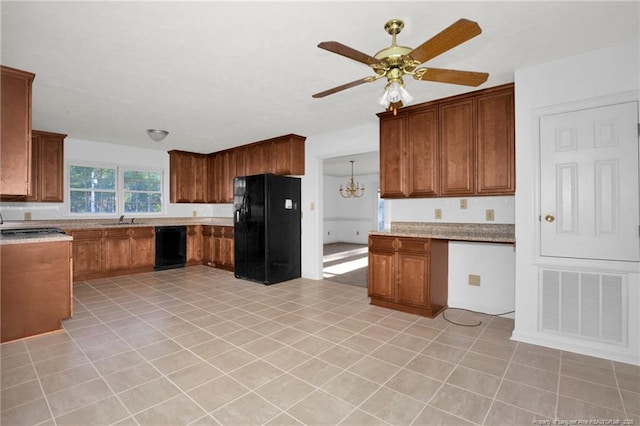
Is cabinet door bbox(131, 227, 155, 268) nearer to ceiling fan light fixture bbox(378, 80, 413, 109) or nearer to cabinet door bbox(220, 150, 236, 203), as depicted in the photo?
cabinet door bbox(220, 150, 236, 203)

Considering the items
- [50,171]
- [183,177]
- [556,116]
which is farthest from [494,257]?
[50,171]

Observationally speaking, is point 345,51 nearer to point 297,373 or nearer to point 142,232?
point 297,373

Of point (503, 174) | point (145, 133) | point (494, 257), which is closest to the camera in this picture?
point (503, 174)

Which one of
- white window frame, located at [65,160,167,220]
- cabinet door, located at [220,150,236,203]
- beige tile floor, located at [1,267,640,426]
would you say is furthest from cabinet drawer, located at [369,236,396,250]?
white window frame, located at [65,160,167,220]

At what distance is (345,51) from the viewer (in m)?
1.71

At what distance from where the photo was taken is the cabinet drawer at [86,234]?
4.96 m

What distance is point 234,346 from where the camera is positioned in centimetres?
270

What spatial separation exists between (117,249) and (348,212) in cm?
706

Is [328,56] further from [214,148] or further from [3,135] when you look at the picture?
[214,148]

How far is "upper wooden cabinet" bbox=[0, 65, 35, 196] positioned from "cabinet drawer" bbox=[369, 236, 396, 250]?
3.40 meters

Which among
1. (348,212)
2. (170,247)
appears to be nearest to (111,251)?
(170,247)

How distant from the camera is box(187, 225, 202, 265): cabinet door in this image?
6398mm

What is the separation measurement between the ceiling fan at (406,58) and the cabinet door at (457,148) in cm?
137

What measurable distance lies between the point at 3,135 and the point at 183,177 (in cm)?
415
